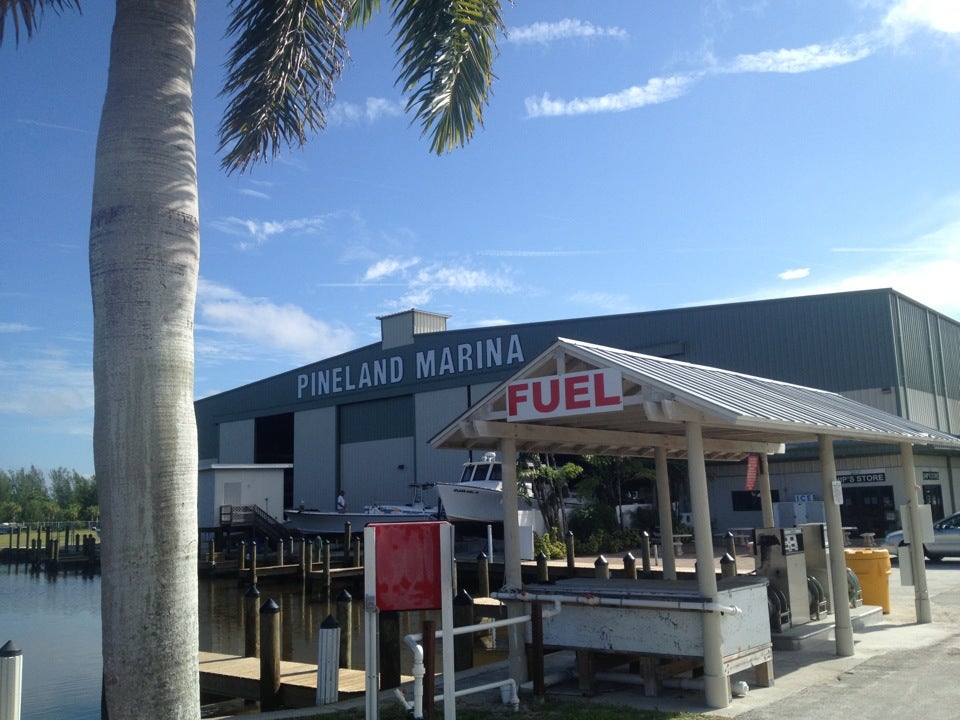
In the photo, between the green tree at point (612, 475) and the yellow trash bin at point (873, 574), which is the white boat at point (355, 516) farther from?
the yellow trash bin at point (873, 574)

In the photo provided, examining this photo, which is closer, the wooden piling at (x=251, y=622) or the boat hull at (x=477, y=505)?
the wooden piling at (x=251, y=622)

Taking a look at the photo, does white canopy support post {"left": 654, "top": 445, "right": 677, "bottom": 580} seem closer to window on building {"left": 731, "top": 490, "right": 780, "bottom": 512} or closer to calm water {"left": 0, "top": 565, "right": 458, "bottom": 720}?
calm water {"left": 0, "top": 565, "right": 458, "bottom": 720}

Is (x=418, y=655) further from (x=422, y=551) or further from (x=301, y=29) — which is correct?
(x=301, y=29)

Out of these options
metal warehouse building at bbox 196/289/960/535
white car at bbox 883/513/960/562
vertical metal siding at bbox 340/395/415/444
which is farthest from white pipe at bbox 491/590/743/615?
vertical metal siding at bbox 340/395/415/444

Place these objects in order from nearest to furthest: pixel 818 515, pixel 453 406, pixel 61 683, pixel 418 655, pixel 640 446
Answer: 1. pixel 418 655
2. pixel 640 446
3. pixel 61 683
4. pixel 818 515
5. pixel 453 406

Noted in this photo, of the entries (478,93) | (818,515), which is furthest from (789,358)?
(478,93)

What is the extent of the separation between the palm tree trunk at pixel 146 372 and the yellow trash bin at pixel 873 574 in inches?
470

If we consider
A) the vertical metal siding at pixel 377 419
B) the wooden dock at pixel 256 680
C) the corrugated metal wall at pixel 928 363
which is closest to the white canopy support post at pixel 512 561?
the wooden dock at pixel 256 680

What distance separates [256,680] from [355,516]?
90.8 feet

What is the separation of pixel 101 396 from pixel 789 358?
30.4 m

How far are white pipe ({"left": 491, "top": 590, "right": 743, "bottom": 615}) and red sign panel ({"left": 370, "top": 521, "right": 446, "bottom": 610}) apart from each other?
2.39m

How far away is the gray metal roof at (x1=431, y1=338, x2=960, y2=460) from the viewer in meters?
8.70

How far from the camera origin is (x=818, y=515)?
31031mm

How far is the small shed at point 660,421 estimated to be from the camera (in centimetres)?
857
